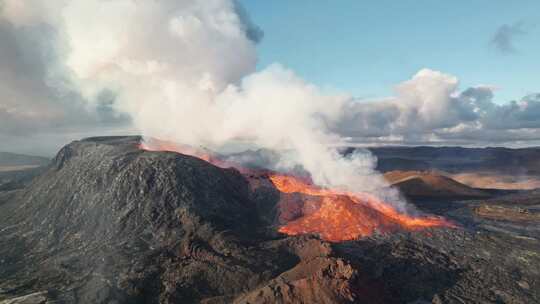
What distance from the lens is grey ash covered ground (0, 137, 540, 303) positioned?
25984 mm

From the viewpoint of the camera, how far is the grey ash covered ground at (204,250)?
26.0 m

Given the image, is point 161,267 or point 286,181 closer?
point 161,267

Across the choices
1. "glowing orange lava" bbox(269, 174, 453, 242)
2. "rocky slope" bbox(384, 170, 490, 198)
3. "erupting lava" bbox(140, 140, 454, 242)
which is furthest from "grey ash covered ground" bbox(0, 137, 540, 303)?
"rocky slope" bbox(384, 170, 490, 198)

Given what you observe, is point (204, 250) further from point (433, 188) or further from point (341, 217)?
point (433, 188)

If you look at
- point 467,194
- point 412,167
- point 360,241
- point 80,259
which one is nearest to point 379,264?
point 360,241

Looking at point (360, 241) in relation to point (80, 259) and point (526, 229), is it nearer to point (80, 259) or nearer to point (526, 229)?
point (526, 229)

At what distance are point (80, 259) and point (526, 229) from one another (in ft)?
154

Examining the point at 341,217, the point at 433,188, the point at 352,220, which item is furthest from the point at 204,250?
the point at 433,188

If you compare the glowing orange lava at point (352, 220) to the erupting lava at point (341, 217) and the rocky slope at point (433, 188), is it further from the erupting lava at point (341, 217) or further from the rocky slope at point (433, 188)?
the rocky slope at point (433, 188)

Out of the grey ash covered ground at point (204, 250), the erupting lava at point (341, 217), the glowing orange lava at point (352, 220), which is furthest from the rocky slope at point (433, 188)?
the glowing orange lava at point (352, 220)

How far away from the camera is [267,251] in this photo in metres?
32.4

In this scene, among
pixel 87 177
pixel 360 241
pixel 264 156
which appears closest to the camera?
pixel 360 241

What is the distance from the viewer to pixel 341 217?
40375 mm

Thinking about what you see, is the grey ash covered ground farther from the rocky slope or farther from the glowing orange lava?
the rocky slope
